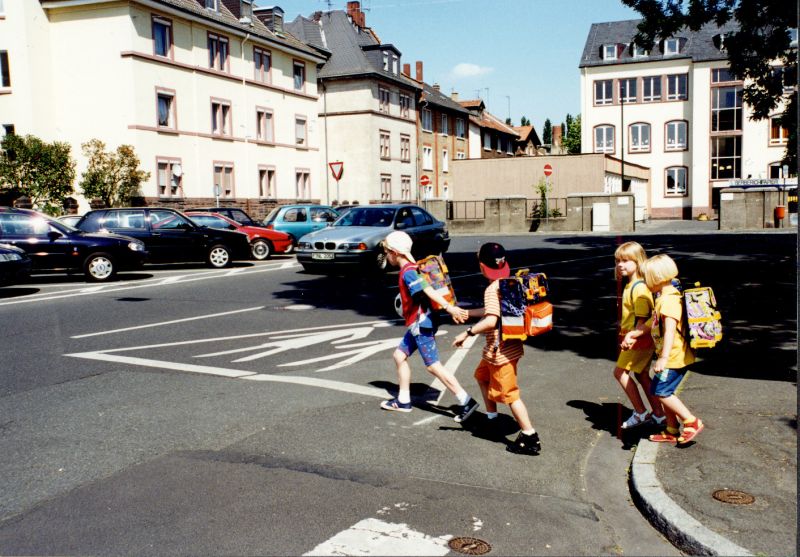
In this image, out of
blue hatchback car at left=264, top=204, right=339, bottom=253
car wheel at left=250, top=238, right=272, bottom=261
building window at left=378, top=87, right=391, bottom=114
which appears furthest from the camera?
building window at left=378, top=87, right=391, bottom=114

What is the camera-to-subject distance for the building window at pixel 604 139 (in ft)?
223

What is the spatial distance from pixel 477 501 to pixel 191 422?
2769 mm

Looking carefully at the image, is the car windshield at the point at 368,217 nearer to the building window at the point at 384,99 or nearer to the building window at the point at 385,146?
the building window at the point at 385,146

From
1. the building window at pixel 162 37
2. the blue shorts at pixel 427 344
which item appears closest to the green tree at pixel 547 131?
the building window at pixel 162 37

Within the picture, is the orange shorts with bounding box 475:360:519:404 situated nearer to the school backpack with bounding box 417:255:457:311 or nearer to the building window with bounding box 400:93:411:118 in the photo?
the school backpack with bounding box 417:255:457:311

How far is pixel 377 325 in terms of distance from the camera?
11461mm

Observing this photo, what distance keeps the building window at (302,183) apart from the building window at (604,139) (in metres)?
30.1

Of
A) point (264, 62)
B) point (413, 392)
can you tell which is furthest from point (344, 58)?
point (413, 392)

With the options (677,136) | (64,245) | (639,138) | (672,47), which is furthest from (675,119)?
(64,245)

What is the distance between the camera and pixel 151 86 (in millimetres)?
35781

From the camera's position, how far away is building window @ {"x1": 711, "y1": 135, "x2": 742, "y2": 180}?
63.2 metres

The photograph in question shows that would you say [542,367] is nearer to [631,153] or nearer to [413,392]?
[413,392]

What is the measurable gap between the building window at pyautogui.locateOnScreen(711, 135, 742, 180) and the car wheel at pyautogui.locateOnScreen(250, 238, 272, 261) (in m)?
49.4

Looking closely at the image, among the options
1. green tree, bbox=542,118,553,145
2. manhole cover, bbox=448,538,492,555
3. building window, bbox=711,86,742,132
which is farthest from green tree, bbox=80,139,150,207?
green tree, bbox=542,118,553,145
